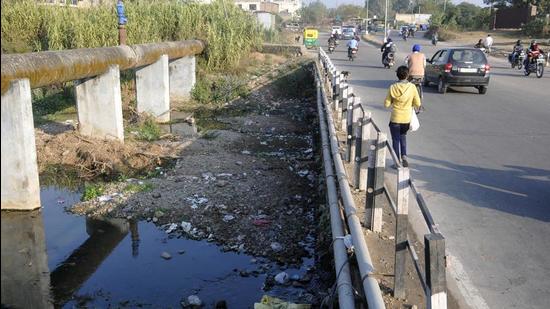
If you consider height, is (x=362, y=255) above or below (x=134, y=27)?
below

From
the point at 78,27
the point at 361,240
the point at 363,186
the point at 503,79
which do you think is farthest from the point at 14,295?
the point at 503,79

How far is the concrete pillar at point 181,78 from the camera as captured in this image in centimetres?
1964

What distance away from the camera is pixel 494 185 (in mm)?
7727

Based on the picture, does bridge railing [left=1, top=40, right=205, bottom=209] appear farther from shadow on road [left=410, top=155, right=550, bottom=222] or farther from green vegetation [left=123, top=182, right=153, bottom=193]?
shadow on road [left=410, top=155, right=550, bottom=222]

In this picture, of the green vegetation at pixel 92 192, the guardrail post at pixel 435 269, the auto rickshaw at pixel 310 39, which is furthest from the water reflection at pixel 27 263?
the auto rickshaw at pixel 310 39

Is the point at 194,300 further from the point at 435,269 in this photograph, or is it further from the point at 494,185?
the point at 494,185

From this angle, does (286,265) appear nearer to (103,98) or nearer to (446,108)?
(103,98)

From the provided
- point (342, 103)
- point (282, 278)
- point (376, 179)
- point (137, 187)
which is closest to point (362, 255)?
point (376, 179)

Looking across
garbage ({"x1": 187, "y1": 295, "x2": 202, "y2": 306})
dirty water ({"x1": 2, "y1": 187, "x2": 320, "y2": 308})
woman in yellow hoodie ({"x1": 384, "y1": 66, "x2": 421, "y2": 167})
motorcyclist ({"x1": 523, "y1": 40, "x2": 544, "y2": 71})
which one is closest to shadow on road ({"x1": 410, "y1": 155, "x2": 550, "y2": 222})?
woman in yellow hoodie ({"x1": 384, "y1": 66, "x2": 421, "y2": 167})

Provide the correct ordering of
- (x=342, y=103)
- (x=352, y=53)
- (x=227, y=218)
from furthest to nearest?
(x=352, y=53), (x=342, y=103), (x=227, y=218)

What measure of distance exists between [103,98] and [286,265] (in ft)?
23.7

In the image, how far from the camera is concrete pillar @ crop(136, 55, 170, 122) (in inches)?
618

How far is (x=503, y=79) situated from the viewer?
2261 centimetres

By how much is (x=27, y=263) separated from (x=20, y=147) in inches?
81.0
